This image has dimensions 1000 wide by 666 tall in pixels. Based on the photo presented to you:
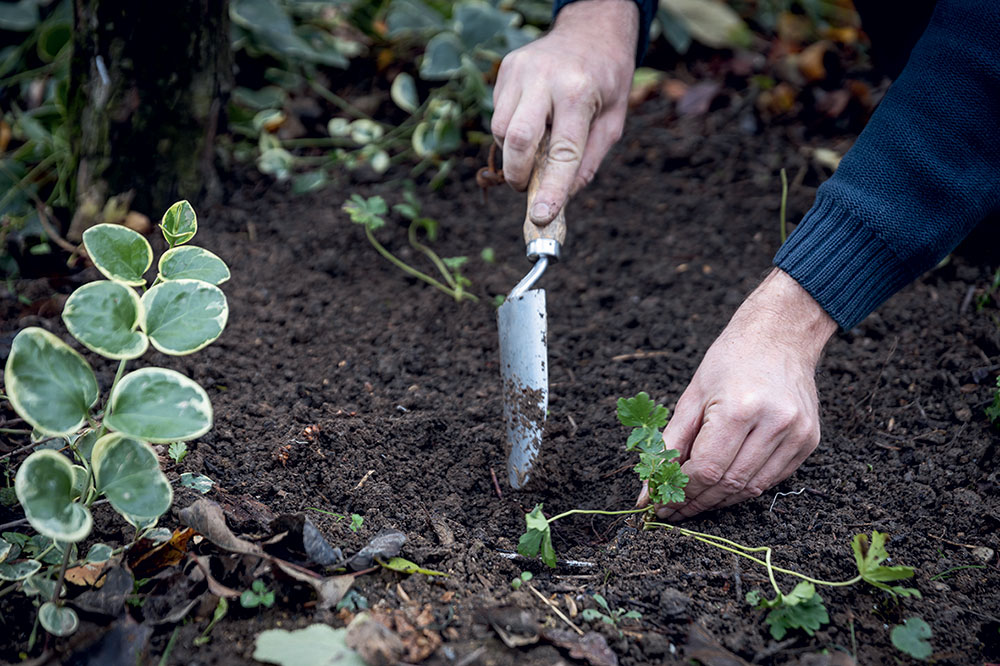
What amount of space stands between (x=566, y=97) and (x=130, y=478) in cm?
131

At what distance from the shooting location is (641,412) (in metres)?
1.49

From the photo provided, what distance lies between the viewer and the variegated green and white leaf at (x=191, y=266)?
4.31ft

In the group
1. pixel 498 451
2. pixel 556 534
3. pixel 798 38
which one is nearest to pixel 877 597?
pixel 556 534

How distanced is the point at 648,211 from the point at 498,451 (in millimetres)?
1241

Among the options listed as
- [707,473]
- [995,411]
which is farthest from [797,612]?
[995,411]

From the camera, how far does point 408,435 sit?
72.0 inches

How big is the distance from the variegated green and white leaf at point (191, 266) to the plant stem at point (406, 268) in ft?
3.26

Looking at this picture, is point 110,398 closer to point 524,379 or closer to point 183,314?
point 183,314

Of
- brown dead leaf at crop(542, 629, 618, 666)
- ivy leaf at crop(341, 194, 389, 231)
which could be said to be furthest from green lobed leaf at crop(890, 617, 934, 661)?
ivy leaf at crop(341, 194, 389, 231)

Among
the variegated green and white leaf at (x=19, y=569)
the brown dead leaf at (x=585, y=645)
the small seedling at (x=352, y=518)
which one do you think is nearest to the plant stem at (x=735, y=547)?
the brown dead leaf at (x=585, y=645)

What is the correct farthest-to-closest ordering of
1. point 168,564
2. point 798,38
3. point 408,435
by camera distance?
point 798,38
point 408,435
point 168,564

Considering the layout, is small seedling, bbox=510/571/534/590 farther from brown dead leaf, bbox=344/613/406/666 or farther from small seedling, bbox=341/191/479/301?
small seedling, bbox=341/191/479/301

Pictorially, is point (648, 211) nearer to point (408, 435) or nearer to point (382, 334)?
point (382, 334)

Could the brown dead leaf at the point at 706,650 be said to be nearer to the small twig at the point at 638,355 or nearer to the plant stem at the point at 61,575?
the small twig at the point at 638,355
